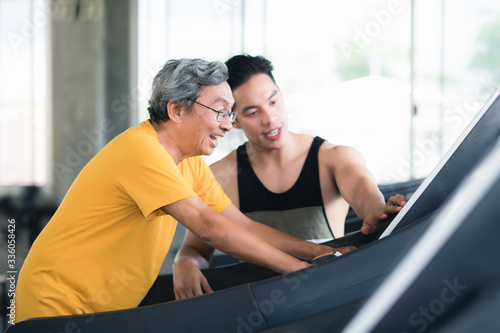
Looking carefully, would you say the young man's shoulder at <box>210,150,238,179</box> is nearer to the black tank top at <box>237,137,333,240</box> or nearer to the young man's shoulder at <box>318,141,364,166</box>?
the black tank top at <box>237,137,333,240</box>

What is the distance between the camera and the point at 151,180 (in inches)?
45.3

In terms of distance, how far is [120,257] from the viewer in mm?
1274

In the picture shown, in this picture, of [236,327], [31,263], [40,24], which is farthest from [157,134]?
[40,24]

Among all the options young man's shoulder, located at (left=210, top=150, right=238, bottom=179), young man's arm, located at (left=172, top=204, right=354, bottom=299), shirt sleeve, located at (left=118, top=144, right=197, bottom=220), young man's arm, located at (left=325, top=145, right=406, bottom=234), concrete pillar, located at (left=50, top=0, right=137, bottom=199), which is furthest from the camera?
Result: concrete pillar, located at (left=50, top=0, right=137, bottom=199)

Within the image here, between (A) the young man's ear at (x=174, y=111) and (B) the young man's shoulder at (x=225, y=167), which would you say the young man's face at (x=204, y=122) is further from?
(B) the young man's shoulder at (x=225, y=167)

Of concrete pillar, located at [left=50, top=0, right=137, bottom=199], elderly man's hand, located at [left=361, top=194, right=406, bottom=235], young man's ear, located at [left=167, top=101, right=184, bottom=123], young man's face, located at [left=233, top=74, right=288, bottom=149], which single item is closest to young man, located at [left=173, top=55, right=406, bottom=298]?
young man's face, located at [left=233, top=74, right=288, bottom=149]

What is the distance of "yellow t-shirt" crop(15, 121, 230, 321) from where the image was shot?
117cm

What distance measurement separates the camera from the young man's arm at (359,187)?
129 cm

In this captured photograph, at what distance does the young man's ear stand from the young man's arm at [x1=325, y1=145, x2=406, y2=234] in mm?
587

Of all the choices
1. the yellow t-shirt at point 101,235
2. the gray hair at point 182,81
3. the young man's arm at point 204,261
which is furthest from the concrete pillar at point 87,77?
the yellow t-shirt at point 101,235

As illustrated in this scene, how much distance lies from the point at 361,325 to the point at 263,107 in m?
1.22

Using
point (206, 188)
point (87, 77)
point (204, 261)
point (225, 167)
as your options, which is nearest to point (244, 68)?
point (225, 167)

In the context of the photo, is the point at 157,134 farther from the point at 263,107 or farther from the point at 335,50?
the point at 335,50

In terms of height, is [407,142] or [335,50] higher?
[335,50]
